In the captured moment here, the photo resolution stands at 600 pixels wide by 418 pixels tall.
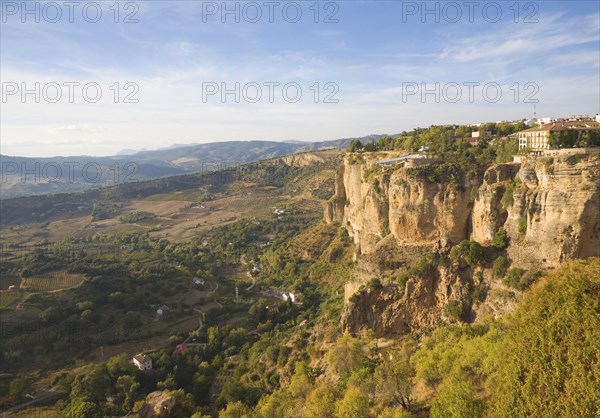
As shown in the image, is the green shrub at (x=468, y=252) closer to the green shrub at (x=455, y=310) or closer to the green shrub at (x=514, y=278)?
the green shrub at (x=514, y=278)

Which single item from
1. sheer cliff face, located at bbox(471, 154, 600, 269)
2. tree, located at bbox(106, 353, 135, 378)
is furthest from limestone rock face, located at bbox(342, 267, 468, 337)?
tree, located at bbox(106, 353, 135, 378)

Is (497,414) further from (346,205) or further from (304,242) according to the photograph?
(304,242)

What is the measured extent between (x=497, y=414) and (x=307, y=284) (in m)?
35.5

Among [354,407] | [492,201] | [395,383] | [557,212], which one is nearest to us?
[354,407]

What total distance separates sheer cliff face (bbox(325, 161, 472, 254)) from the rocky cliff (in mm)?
73

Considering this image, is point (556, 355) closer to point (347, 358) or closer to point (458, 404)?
point (458, 404)

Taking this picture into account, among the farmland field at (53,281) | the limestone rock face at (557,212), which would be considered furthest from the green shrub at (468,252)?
the farmland field at (53,281)

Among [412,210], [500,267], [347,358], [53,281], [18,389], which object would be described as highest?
[412,210]

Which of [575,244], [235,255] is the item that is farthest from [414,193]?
[235,255]

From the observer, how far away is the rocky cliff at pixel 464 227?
918 inches

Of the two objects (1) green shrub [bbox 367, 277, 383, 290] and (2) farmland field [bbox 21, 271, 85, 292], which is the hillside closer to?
(1) green shrub [bbox 367, 277, 383, 290]

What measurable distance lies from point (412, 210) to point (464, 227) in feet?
12.8

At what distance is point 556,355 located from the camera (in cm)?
1213

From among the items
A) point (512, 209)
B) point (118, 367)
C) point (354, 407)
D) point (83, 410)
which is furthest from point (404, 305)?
point (118, 367)
